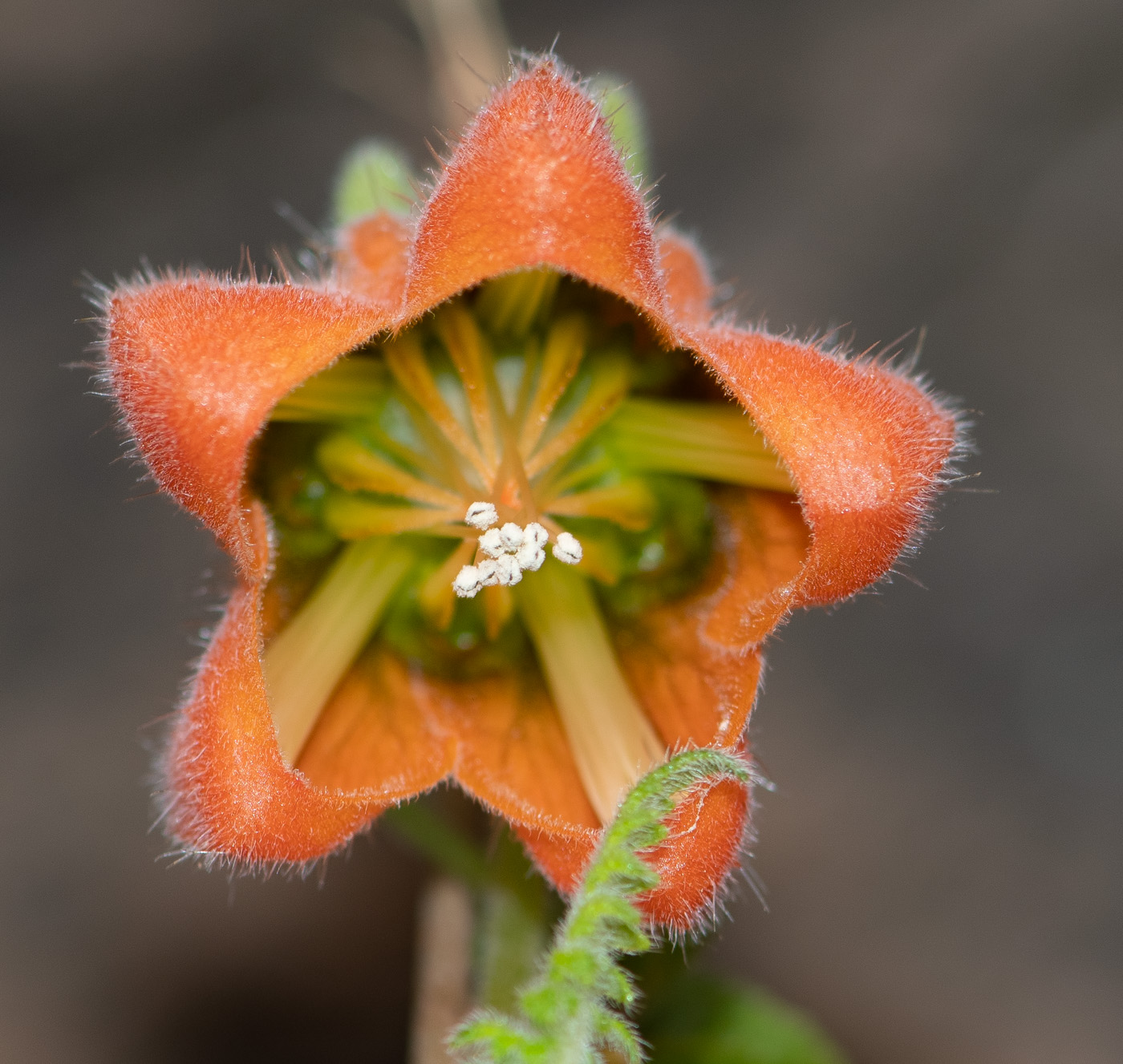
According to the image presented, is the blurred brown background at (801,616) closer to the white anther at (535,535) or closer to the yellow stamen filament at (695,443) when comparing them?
the yellow stamen filament at (695,443)

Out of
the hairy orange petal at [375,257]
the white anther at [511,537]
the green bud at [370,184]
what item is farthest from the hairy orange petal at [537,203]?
the green bud at [370,184]

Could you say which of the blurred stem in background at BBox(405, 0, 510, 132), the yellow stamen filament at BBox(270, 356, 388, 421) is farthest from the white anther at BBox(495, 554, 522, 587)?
the blurred stem in background at BBox(405, 0, 510, 132)

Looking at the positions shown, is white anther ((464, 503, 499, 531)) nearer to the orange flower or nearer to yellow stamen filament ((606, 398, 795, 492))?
the orange flower

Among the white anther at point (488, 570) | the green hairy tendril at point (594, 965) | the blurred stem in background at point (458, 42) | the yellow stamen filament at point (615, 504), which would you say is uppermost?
the blurred stem in background at point (458, 42)

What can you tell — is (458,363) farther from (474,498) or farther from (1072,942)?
(1072,942)

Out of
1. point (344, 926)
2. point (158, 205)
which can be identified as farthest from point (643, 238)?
point (158, 205)

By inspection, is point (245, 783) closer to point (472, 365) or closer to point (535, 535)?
A: point (535, 535)

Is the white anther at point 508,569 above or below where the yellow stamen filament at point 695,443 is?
below
